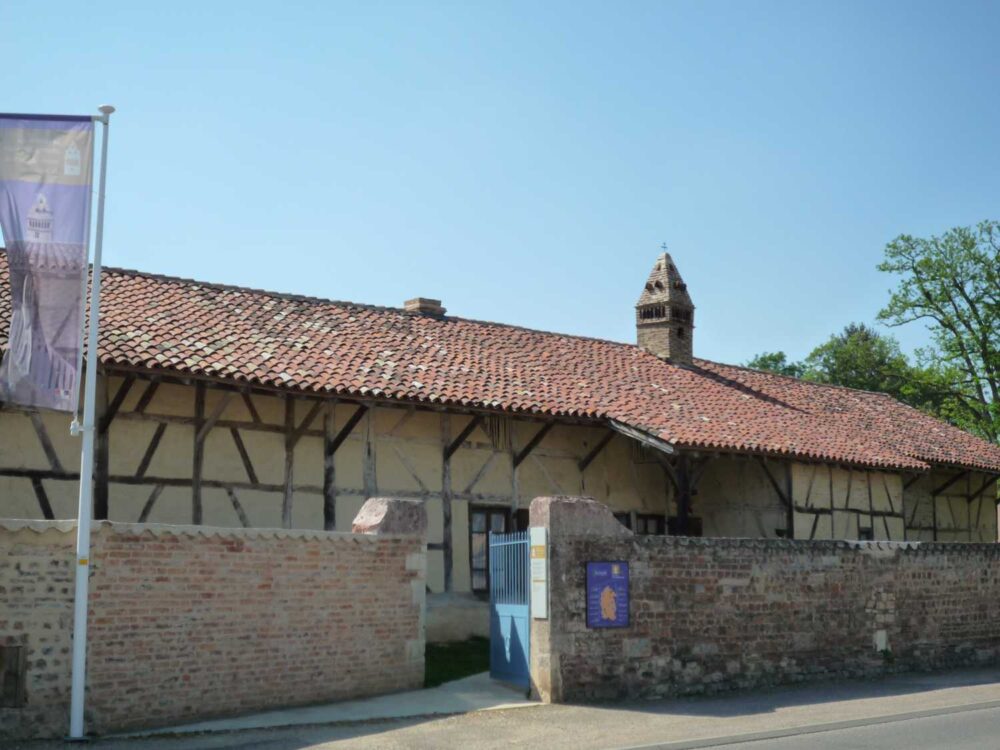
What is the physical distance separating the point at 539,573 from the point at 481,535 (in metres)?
5.49

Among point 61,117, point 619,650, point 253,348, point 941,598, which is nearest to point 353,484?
point 253,348

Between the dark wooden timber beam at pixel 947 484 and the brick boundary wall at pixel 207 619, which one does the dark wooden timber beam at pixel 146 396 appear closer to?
the brick boundary wall at pixel 207 619

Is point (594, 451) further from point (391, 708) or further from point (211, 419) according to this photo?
point (391, 708)

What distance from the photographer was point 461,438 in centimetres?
1742

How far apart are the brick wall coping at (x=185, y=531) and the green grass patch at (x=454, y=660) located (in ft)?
7.13

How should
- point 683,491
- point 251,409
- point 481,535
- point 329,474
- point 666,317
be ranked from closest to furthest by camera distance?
1. point 251,409
2. point 329,474
3. point 481,535
4. point 683,491
5. point 666,317

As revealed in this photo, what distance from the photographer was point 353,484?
16.3 metres

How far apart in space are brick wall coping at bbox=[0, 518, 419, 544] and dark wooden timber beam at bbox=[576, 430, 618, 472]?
716 centimetres

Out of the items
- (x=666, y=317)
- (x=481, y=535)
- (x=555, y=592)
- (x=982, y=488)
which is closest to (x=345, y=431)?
(x=481, y=535)

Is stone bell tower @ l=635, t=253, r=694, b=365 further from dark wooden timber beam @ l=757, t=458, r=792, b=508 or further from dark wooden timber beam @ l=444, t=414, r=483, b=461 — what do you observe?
dark wooden timber beam @ l=444, t=414, r=483, b=461

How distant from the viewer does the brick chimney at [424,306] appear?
21359mm

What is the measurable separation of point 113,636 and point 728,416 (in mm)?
13627

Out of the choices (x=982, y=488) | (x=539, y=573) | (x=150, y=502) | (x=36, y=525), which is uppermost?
(x=982, y=488)

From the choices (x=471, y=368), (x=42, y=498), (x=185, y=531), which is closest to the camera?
(x=185, y=531)
